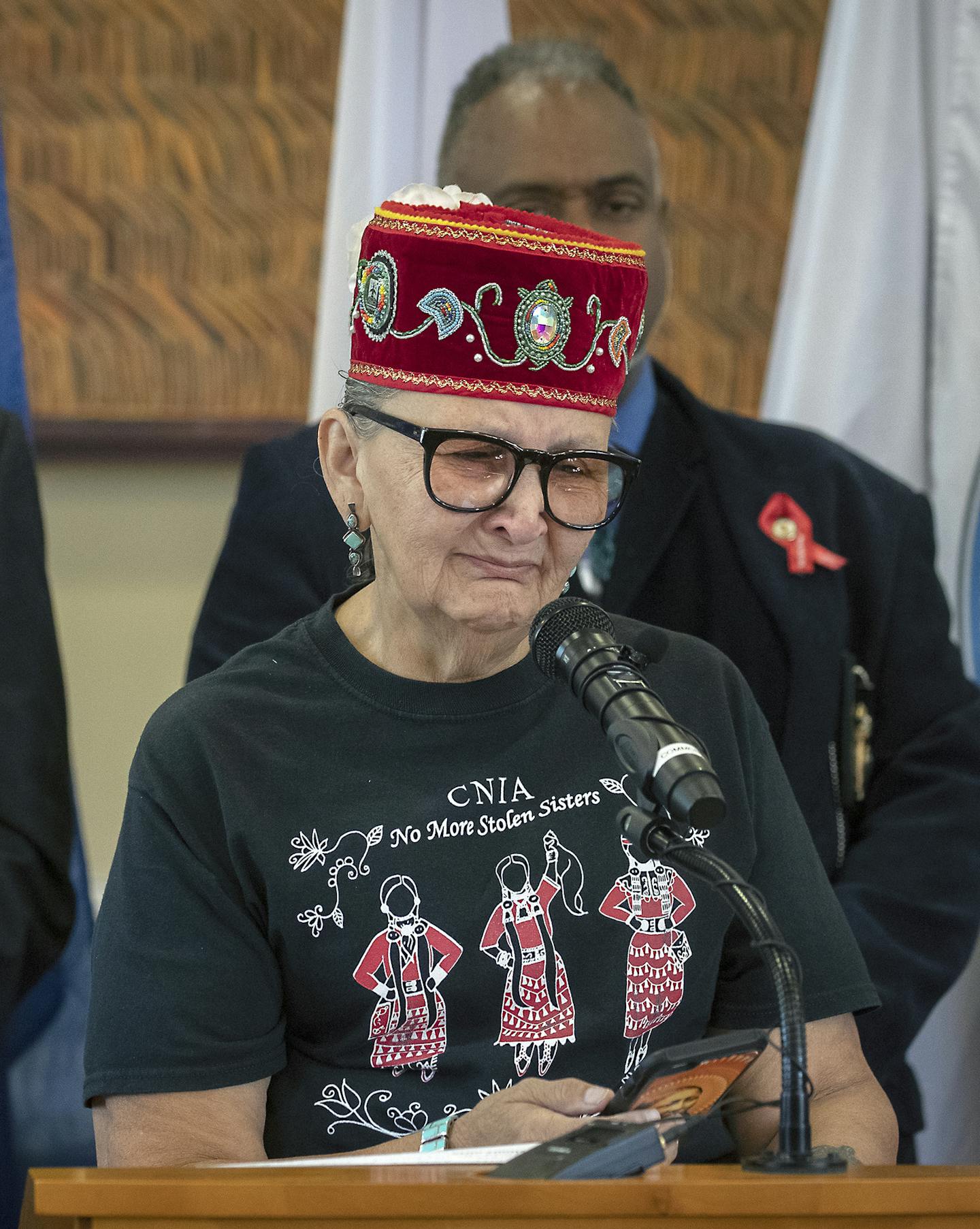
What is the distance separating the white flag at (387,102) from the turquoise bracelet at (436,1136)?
127 cm

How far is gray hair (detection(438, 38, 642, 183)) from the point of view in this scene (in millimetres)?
1979

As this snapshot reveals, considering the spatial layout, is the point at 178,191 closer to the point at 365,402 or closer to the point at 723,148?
the point at 723,148

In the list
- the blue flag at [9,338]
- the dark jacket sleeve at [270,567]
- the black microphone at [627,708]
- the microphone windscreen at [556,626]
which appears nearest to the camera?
the black microphone at [627,708]

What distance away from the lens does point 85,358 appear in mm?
2436

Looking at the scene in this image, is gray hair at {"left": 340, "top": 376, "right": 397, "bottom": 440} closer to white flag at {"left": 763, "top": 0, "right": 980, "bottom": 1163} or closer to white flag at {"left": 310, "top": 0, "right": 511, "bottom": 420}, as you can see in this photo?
white flag at {"left": 310, "top": 0, "right": 511, "bottom": 420}

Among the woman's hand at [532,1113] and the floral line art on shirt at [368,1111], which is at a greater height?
the woman's hand at [532,1113]

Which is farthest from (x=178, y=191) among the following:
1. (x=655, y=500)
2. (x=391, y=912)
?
(x=391, y=912)

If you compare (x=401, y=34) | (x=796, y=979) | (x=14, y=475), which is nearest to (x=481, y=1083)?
(x=796, y=979)

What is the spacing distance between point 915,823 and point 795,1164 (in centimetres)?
100

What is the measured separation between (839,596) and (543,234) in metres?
0.77

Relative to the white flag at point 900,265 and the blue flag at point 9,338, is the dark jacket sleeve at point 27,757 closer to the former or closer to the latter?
the blue flag at point 9,338

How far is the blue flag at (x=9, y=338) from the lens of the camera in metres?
1.87

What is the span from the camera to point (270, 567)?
70.0 inches

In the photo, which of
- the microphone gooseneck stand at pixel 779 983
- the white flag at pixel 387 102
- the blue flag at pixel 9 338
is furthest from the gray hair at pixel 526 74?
the microphone gooseneck stand at pixel 779 983
